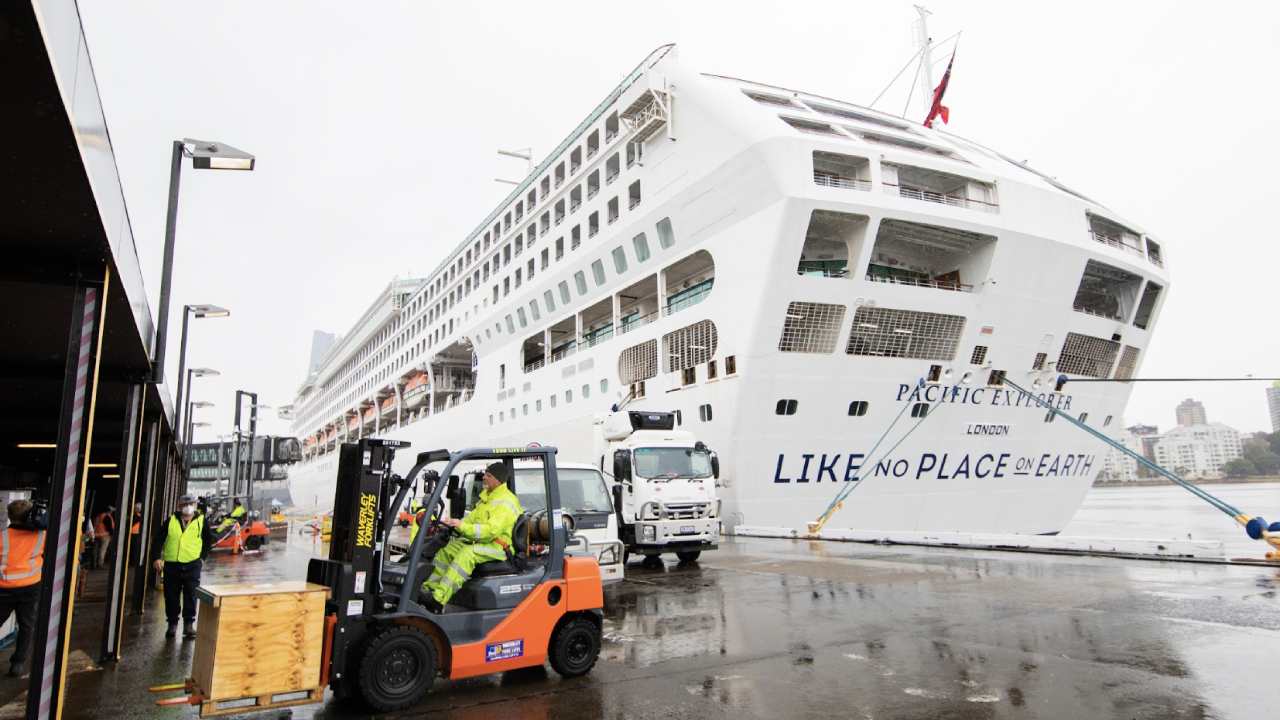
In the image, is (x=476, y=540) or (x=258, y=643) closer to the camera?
(x=258, y=643)

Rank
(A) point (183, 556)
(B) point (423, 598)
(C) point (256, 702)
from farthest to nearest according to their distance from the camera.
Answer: (A) point (183, 556) → (B) point (423, 598) → (C) point (256, 702)

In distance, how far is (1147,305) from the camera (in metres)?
23.4

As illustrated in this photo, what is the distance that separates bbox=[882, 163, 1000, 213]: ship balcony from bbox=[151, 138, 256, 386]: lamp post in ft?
49.0

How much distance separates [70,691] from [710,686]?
5.65 m

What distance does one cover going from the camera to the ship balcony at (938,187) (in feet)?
61.6

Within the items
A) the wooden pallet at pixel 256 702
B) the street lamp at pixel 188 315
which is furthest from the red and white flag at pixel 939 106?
the wooden pallet at pixel 256 702

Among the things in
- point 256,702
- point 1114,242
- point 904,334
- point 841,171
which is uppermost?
point 841,171

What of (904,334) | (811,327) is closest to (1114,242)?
(904,334)

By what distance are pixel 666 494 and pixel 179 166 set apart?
31.1 feet

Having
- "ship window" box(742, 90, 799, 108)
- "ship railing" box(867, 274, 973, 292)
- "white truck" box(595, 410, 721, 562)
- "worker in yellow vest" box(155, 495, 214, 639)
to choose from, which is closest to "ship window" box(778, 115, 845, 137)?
"ship window" box(742, 90, 799, 108)

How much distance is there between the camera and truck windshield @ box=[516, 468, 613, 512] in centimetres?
1138

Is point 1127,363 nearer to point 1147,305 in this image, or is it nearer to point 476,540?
point 1147,305

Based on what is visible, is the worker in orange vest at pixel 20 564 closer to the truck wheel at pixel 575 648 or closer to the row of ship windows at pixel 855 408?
the truck wheel at pixel 575 648

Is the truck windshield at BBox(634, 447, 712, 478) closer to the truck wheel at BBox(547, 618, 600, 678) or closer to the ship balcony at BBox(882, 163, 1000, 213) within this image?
the truck wheel at BBox(547, 618, 600, 678)
